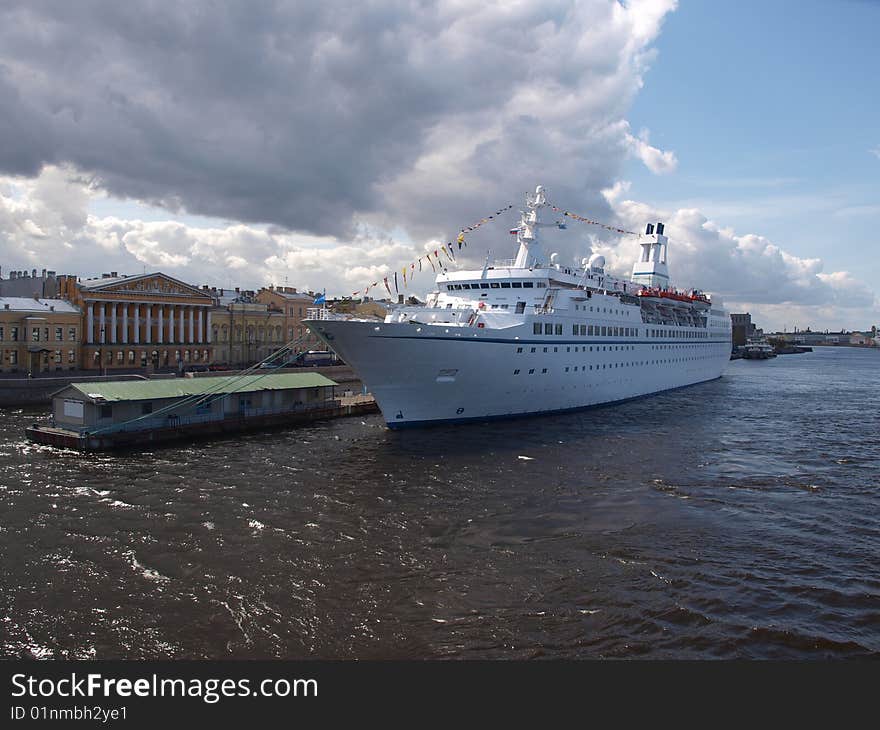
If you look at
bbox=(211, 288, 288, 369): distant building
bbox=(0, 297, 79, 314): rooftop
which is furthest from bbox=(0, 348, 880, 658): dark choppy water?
bbox=(211, 288, 288, 369): distant building

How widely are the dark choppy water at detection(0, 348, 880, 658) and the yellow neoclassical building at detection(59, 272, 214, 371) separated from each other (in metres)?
32.8

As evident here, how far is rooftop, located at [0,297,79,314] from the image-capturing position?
55.3 meters

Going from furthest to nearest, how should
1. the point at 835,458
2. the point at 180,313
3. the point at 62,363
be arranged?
the point at 180,313, the point at 62,363, the point at 835,458

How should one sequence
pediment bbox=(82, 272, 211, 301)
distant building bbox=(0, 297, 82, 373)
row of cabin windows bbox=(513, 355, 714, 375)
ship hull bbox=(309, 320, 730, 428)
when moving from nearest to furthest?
ship hull bbox=(309, 320, 730, 428) → row of cabin windows bbox=(513, 355, 714, 375) → distant building bbox=(0, 297, 82, 373) → pediment bbox=(82, 272, 211, 301)

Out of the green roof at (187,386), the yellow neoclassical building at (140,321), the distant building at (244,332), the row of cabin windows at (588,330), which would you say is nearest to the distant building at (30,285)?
the yellow neoclassical building at (140,321)

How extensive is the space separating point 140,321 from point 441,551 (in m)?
57.7

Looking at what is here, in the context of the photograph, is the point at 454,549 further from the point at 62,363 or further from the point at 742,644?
the point at 62,363

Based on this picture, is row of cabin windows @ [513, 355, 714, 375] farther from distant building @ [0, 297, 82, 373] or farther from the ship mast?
distant building @ [0, 297, 82, 373]

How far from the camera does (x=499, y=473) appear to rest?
25469 millimetres

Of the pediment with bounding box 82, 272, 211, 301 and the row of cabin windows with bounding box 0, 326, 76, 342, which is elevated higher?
the pediment with bounding box 82, 272, 211, 301

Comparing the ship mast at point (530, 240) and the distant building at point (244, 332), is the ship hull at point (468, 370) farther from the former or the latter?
the distant building at point (244, 332)

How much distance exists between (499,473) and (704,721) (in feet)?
54.8

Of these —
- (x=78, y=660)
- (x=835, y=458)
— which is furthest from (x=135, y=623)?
(x=835, y=458)

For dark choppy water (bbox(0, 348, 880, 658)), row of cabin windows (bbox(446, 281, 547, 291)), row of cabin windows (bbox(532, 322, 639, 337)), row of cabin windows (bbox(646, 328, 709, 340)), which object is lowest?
dark choppy water (bbox(0, 348, 880, 658))
